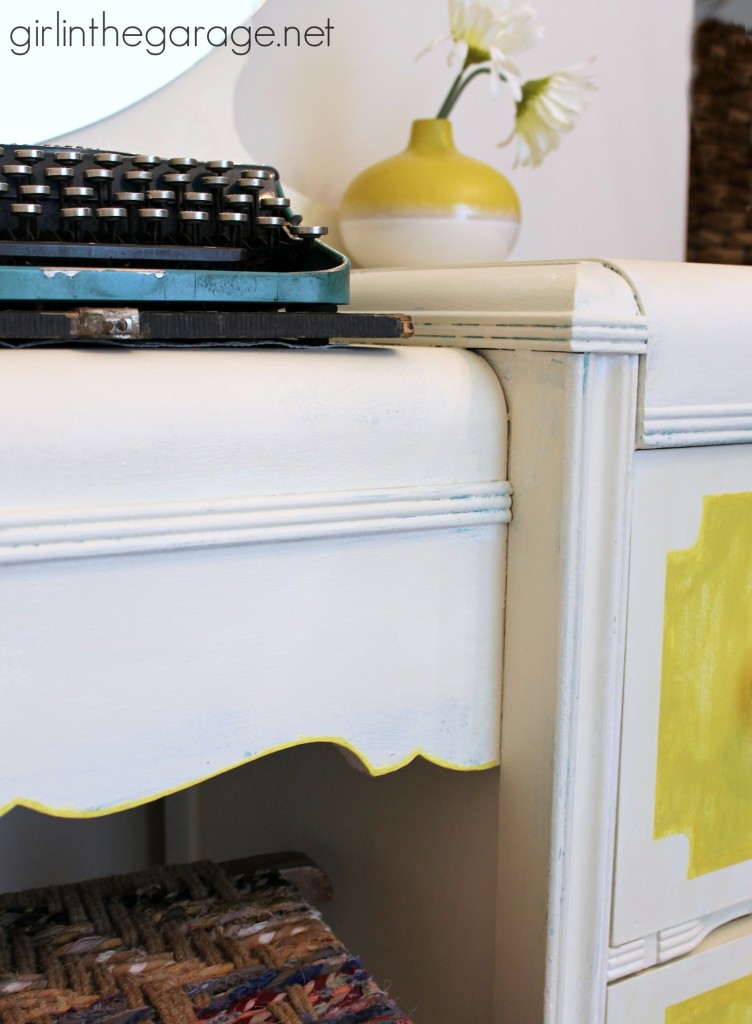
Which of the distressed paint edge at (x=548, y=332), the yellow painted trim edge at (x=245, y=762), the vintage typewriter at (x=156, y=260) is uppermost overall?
the vintage typewriter at (x=156, y=260)

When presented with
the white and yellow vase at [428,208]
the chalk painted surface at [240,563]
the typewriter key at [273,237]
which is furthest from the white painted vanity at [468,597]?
the white and yellow vase at [428,208]

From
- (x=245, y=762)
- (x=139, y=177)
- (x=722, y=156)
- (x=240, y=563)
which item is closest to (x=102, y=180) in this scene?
(x=139, y=177)

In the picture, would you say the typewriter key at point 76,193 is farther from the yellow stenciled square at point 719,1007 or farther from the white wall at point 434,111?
the yellow stenciled square at point 719,1007

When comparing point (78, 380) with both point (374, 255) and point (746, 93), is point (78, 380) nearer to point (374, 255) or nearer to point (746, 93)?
point (374, 255)

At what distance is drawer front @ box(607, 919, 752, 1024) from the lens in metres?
0.71

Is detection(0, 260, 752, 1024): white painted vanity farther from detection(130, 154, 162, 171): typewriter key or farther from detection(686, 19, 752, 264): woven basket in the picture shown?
detection(686, 19, 752, 264): woven basket

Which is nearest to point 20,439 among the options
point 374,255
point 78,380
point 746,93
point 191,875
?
point 78,380

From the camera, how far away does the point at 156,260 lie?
0.64m

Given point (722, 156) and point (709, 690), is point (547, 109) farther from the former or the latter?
point (709, 690)

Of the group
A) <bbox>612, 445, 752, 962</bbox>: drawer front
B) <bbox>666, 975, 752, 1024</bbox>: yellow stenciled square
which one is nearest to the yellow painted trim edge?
<bbox>612, 445, 752, 962</bbox>: drawer front

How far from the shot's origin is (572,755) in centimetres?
65

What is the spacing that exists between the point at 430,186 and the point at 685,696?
0.54m

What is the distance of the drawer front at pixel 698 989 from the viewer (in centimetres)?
71

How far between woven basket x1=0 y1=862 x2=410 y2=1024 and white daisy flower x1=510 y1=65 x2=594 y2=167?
0.77 meters
